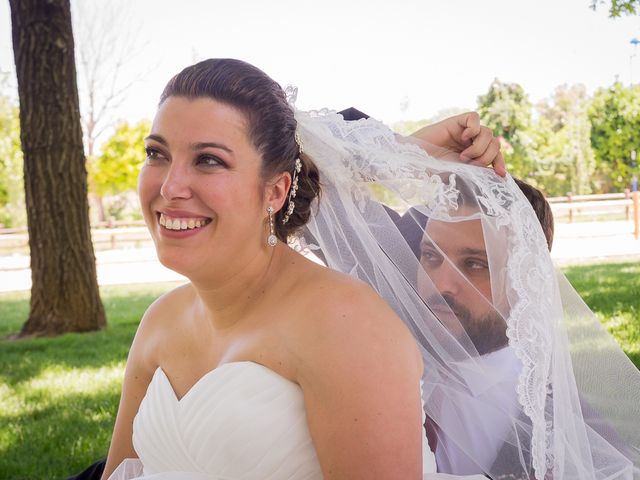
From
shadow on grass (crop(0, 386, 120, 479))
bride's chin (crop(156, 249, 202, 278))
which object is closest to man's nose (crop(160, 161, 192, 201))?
bride's chin (crop(156, 249, 202, 278))

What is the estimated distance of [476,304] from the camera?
94.5 inches

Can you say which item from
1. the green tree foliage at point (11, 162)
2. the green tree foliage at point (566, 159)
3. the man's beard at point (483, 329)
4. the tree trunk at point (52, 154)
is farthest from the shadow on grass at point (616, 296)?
the green tree foliage at point (566, 159)

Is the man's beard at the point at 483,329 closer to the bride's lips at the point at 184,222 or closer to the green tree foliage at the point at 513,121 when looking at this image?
the bride's lips at the point at 184,222

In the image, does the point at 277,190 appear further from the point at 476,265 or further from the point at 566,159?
the point at 566,159

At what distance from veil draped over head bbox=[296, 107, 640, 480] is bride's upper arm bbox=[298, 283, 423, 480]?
0.38 meters

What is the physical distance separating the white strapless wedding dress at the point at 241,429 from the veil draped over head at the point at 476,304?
0.29m

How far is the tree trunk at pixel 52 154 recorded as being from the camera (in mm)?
8000

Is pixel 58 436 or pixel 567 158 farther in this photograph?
pixel 567 158

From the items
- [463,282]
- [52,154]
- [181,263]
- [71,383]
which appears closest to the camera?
[181,263]

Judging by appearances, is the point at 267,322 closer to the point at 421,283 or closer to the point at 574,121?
the point at 421,283

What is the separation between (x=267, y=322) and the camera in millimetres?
2238

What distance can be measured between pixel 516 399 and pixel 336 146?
0.97 metres

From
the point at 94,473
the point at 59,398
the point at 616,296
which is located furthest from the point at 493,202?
the point at 616,296

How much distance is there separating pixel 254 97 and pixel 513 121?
35.4m
